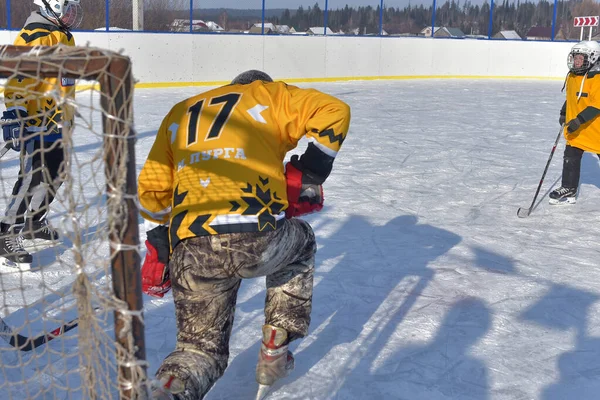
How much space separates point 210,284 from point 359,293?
4.40 ft

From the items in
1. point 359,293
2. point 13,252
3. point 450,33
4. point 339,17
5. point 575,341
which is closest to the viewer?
point 575,341

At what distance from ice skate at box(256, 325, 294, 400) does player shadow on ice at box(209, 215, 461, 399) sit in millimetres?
143

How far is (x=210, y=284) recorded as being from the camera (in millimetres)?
1936

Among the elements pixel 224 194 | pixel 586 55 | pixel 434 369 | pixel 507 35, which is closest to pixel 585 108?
pixel 586 55

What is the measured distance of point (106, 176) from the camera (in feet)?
4.36

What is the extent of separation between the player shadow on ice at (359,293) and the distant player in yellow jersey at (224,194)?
0.44 meters

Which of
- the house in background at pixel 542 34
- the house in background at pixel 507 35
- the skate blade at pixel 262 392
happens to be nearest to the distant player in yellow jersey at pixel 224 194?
the skate blade at pixel 262 392

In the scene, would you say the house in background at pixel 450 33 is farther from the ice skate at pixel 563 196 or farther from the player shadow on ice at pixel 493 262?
the player shadow on ice at pixel 493 262

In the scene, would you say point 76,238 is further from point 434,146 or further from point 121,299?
point 434,146

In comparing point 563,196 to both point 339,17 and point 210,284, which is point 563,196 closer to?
point 210,284

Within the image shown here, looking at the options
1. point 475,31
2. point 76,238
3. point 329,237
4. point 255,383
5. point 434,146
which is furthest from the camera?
point 475,31

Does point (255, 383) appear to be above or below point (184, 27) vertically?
below

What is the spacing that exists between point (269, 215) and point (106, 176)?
0.66 m

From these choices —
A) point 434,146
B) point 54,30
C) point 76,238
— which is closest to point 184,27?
point 434,146
